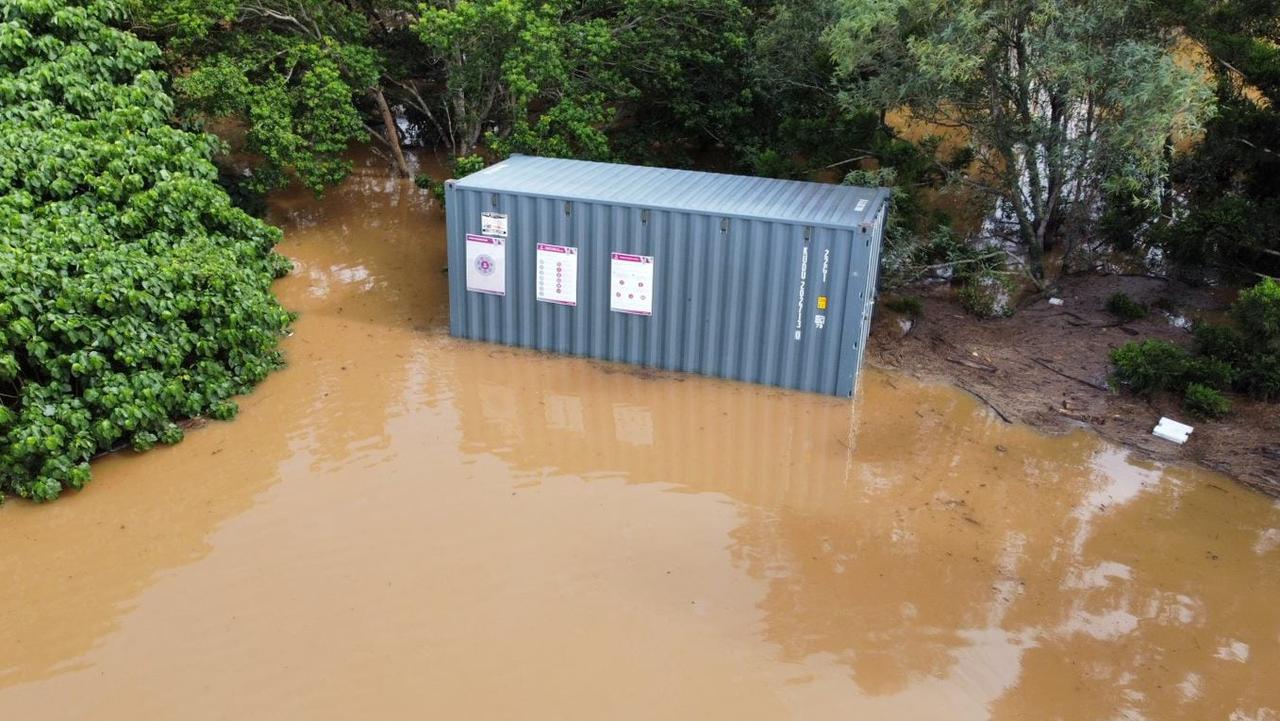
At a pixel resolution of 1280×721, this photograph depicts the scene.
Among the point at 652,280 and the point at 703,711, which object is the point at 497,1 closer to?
the point at 652,280

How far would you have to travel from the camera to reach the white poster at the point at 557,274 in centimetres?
1070

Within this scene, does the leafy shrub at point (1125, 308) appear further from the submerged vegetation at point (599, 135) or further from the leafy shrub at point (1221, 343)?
the leafy shrub at point (1221, 343)

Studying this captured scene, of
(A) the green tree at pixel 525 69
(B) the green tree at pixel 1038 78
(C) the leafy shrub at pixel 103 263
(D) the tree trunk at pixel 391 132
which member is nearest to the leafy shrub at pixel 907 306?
(B) the green tree at pixel 1038 78

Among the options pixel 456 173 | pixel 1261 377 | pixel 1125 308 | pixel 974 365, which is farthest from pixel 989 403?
pixel 456 173

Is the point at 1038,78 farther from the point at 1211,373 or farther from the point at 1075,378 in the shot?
the point at 1211,373

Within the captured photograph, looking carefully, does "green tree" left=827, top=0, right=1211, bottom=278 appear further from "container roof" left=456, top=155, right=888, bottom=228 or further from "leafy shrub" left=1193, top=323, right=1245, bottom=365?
"leafy shrub" left=1193, top=323, right=1245, bottom=365

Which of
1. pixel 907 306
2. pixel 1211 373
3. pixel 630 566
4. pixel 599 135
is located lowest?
pixel 630 566

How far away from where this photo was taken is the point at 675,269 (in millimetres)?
10391

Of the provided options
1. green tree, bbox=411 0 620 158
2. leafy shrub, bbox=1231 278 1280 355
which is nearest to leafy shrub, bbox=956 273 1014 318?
leafy shrub, bbox=1231 278 1280 355

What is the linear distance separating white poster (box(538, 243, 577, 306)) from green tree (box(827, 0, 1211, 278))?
3.79 m

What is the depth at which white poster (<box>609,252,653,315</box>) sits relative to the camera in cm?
1047

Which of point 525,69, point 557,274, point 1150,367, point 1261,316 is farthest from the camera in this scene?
point 525,69

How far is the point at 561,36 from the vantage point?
13711 millimetres

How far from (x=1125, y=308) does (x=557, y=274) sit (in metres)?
7.35
